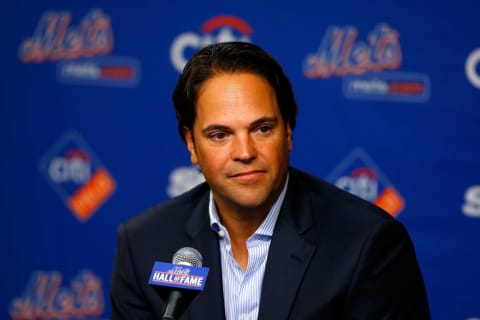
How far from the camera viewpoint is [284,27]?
316 cm

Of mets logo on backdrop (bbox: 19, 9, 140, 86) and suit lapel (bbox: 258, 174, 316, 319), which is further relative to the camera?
mets logo on backdrop (bbox: 19, 9, 140, 86)

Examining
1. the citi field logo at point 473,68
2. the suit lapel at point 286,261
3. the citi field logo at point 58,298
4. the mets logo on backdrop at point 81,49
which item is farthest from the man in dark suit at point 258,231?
the citi field logo at point 58,298

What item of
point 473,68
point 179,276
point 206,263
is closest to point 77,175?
point 206,263

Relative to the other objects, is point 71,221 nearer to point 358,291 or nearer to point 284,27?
point 284,27

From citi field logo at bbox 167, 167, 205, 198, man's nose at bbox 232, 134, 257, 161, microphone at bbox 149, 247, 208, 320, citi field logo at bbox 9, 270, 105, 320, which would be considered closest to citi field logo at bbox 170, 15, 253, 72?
citi field logo at bbox 167, 167, 205, 198

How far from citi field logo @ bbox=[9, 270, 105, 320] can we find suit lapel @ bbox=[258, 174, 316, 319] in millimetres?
1753

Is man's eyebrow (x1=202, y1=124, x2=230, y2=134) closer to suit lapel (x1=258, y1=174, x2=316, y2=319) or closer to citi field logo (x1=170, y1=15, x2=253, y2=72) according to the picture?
suit lapel (x1=258, y1=174, x2=316, y2=319)

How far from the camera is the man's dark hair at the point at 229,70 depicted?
1960mm

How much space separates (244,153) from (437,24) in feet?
4.89

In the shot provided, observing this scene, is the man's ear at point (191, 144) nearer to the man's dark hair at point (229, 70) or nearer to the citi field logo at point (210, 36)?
the man's dark hair at point (229, 70)

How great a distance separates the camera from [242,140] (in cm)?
184

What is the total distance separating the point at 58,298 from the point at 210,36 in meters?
1.40

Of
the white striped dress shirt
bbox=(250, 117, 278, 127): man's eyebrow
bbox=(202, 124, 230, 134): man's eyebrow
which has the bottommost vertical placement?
the white striped dress shirt

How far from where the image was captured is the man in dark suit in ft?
5.97
